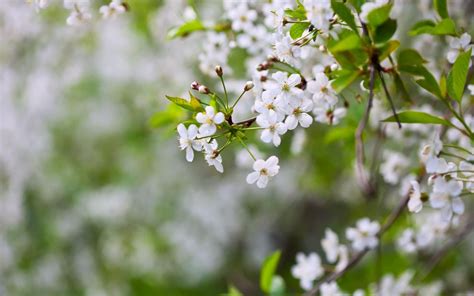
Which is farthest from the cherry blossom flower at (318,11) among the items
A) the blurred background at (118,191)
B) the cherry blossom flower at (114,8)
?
the blurred background at (118,191)

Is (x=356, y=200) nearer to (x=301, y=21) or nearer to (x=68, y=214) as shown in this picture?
(x=68, y=214)

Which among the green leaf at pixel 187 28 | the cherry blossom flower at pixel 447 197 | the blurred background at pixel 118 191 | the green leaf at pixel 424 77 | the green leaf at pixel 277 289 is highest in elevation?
the blurred background at pixel 118 191

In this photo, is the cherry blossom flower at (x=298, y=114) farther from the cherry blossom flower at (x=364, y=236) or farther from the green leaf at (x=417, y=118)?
the cherry blossom flower at (x=364, y=236)

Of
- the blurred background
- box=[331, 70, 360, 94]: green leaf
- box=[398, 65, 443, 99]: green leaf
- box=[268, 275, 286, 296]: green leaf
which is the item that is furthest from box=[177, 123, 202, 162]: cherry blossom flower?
the blurred background

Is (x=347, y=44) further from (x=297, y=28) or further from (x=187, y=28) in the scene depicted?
(x=187, y=28)

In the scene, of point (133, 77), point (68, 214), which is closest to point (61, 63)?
point (133, 77)
